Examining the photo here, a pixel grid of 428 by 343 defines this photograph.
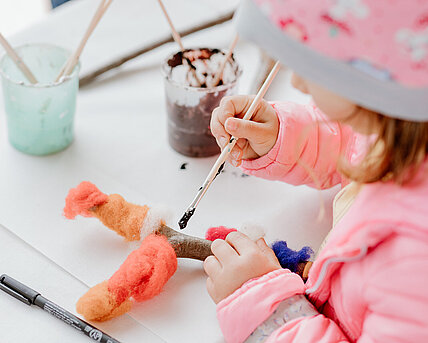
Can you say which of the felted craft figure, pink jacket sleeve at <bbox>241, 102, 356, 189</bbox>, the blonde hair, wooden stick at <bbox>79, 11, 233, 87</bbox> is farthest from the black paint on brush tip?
wooden stick at <bbox>79, 11, 233, 87</bbox>

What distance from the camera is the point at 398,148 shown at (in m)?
0.46

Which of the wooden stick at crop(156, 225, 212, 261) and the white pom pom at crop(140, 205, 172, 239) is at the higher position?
the white pom pom at crop(140, 205, 172, 239)

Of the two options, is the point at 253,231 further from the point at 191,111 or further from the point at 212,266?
the point at 191,111

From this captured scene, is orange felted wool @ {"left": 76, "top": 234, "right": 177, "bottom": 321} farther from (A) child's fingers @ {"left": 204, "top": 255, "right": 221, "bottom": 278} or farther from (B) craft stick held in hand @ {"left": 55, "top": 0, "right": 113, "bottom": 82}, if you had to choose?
(B) craft stick held in hand @ {"left": 55, "top": 0, "right": 113, "bottom": 82}

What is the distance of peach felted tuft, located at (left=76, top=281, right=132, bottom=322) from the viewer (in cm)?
60

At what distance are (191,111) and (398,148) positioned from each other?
1.28 ft

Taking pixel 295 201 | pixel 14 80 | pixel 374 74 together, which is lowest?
pixel 295 201

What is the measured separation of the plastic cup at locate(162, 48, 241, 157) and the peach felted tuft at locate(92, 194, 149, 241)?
156 millimetres

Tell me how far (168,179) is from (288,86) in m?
0.28

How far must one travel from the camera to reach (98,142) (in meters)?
0.85

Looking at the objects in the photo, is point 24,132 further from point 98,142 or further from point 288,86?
point 288,86

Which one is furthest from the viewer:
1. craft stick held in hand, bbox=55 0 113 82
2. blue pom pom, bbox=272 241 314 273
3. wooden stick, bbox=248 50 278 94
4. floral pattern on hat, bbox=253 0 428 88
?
wooden stick, bbox=248 50 278 94

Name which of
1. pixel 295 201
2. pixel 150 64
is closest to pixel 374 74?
pixel 295 201

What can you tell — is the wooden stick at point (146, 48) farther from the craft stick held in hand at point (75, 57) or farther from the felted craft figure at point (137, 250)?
the felted craft figure at point (137, 250)
